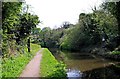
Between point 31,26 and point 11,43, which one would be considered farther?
point 31,26

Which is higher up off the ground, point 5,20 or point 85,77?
point 5,20

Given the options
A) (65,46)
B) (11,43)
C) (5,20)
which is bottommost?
(65,46)

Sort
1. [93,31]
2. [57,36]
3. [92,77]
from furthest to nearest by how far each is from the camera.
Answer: [57,36] → [93,31] → [92,77]

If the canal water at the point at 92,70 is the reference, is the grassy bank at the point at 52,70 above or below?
above

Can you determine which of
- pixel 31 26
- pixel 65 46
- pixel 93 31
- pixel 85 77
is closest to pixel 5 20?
pixel 85 77

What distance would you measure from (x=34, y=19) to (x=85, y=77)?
62.5 feet

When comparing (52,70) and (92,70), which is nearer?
(52,70)

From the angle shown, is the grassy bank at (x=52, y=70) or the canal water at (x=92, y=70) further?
the canal water at (x=92, y=70)

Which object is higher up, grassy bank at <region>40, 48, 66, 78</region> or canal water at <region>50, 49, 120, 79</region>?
grassy bank at <region>40, 48, 66, 78</region>

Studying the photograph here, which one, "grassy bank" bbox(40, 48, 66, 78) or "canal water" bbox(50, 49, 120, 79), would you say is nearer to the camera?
"grassy bank" bbox(40, 48, 66, 78)

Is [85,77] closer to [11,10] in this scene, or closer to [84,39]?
[11,10]

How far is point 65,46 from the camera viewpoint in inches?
3332

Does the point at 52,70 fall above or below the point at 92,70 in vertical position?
above

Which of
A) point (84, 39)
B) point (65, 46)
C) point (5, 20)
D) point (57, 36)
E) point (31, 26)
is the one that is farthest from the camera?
point (57, 36)
